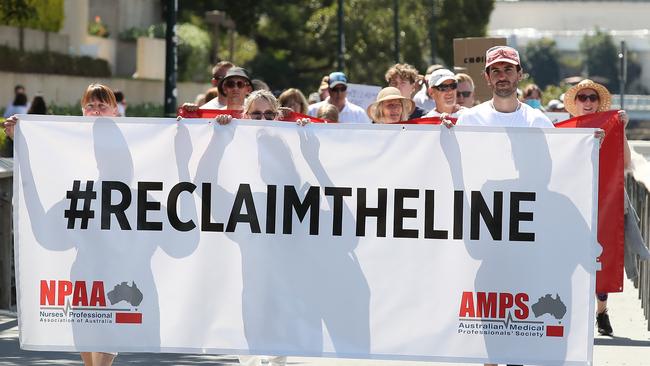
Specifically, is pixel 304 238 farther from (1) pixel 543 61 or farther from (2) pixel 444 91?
(1) pixel 543 61

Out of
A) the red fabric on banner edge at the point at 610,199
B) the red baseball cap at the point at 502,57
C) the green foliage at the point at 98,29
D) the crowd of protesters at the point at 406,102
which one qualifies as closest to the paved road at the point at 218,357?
the crowd of protesters at the point at 406,102

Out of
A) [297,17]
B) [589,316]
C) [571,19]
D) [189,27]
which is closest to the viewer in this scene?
[589,316]

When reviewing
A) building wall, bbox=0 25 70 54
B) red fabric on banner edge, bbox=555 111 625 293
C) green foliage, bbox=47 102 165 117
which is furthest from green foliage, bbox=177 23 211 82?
red fabric on banner edge, bbox=555 111 625 293

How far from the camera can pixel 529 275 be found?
796cm

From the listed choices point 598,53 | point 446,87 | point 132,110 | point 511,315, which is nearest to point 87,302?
point 511,315

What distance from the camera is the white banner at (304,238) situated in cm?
796

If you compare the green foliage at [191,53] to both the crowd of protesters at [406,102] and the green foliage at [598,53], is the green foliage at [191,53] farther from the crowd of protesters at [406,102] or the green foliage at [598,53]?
the green foliage at [598,53]

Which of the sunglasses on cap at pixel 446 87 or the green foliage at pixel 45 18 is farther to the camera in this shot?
the green foliage at pixel 45 18

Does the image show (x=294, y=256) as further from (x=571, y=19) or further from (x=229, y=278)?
(x=571, y=19)

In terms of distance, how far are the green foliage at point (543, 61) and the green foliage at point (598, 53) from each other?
9.12 feet

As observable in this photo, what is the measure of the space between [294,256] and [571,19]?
514 ft

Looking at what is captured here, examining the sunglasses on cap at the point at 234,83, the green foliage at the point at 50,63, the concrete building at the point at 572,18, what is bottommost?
the sunglasses on cap at the point at 234,83

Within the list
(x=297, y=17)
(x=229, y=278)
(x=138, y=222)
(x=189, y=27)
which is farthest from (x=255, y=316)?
(x=297, y=17)

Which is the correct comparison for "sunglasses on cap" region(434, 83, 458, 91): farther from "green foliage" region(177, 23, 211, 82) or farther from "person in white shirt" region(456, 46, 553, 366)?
"green foliage" region(177, 23, 211, 82)
